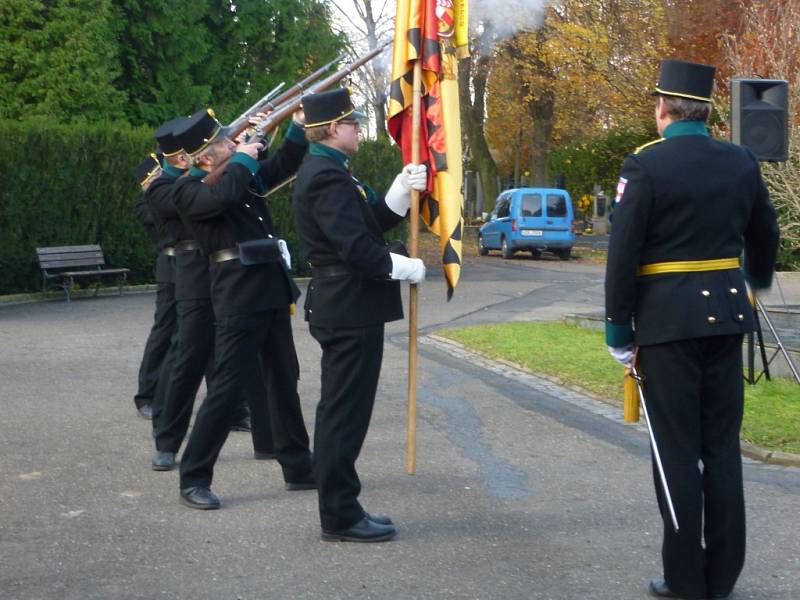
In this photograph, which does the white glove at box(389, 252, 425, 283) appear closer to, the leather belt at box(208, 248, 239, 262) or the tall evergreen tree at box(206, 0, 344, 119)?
the leather belt at box(208, 248, 239, 262)

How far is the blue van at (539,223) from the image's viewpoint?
35.5 m

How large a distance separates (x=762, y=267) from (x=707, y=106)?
2.59ft

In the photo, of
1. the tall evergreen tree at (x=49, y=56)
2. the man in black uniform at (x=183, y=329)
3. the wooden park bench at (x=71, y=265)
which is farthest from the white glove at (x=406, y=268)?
the tall evergreen tree at (x=49, y=56)

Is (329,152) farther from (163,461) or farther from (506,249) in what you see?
(506,249)

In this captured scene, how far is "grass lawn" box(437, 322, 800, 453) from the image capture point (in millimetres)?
8797

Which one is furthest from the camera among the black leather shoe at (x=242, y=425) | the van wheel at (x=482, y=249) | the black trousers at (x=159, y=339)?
the van wheel at (x=482, y=249)

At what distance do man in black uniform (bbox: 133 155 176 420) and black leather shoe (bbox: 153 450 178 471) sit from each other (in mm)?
1386

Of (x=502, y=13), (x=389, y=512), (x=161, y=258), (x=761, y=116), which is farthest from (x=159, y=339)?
(x=502, y=13)

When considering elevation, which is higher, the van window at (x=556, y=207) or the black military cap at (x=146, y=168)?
the black military cap at (x=146, y=168)

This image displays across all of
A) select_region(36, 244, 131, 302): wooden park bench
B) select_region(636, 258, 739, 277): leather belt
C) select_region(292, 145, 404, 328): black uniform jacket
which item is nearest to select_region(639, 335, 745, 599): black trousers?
select_region(636, 258, 739, 277): leather belt

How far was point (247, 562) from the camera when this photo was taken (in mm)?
5730

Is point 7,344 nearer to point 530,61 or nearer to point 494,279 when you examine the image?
point 494,279

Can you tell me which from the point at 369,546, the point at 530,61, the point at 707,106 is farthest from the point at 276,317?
the point at 530,61

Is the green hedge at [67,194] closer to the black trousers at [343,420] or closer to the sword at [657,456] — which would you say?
the black trousers at [343,420]
